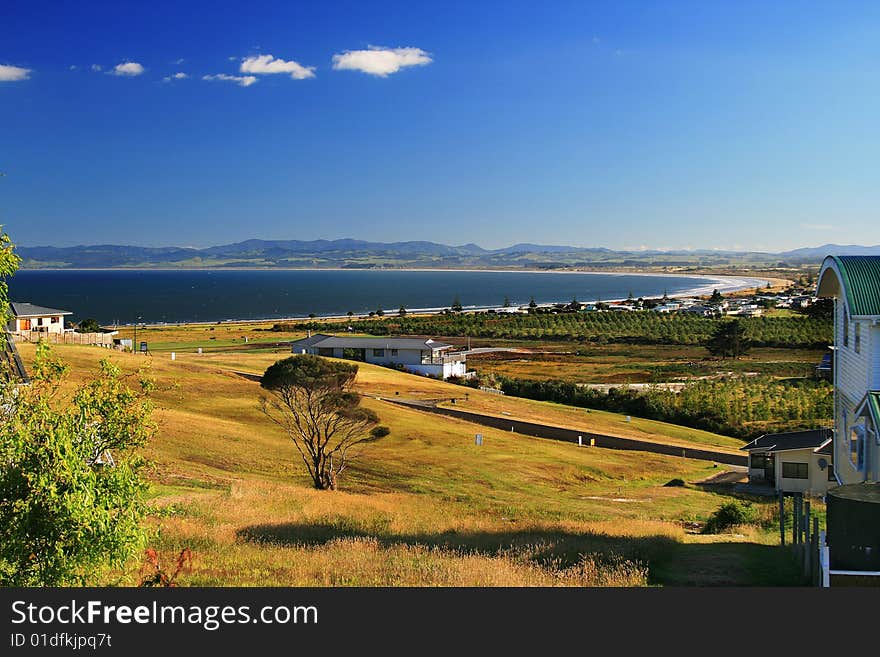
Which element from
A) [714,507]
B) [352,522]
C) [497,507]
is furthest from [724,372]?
[352,522]

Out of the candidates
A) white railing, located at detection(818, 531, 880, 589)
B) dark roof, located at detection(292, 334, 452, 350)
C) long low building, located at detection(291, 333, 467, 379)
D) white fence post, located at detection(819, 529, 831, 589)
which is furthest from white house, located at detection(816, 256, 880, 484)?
dark roof, located at detection(292, 334, 452, 350)

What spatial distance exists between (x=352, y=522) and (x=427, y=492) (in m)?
11.4

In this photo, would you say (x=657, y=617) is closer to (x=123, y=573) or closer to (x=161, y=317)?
(x=123, y=573)

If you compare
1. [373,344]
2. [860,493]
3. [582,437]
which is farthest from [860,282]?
[373,344]

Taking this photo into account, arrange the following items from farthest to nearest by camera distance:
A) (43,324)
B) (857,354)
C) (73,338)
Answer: (43,324) < (73,338) < (857,354)

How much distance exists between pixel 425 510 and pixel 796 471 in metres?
19.1

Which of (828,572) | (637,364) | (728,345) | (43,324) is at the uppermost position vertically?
(43,324)

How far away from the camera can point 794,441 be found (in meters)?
34.8

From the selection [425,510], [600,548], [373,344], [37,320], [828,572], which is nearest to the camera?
[828,572]

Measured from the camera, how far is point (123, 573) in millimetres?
10609

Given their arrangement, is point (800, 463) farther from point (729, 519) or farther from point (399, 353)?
point (399, 353)

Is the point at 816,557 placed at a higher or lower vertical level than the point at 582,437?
higher

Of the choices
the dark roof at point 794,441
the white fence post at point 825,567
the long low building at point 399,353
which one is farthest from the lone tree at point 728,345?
the white fence post at point 825,567

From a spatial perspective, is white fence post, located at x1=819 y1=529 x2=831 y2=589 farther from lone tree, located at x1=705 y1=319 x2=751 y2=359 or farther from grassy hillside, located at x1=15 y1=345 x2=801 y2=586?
lone tree, located at x1=705 y1=319 x2=751 y2=359
